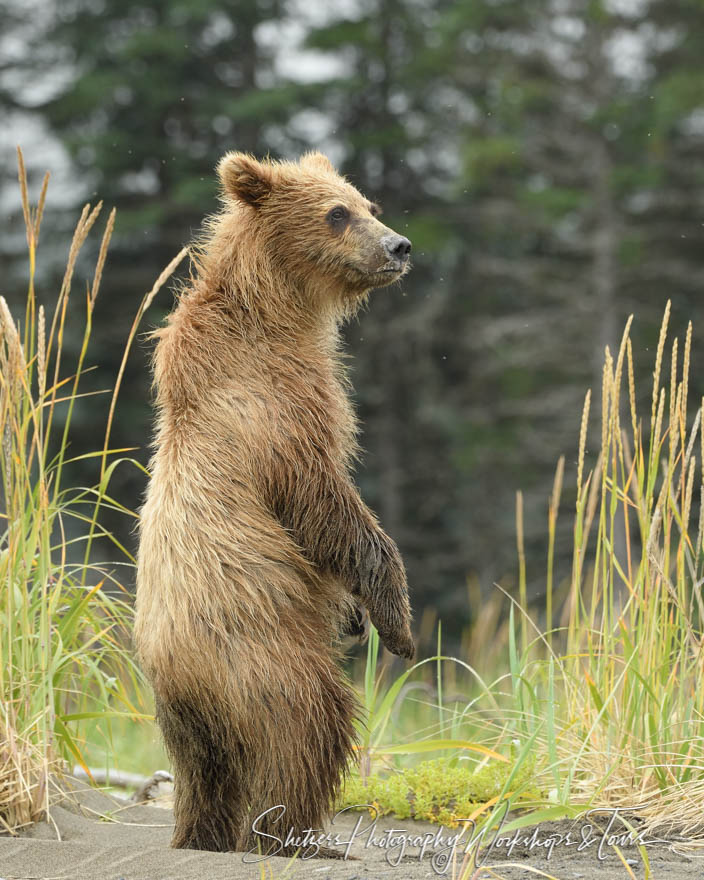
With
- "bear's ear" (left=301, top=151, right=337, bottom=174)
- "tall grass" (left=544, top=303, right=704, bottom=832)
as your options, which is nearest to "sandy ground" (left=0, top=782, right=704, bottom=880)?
"tall grass" (left=544, top=303, right=704, bottom=832)

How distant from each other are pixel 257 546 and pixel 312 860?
0.95 metres

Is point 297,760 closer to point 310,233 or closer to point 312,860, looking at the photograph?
point 312,860

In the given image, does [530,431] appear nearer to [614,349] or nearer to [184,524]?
[614,349]

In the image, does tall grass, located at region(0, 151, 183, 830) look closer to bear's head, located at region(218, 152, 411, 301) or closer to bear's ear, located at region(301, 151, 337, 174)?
bear's head, located at region(218, 152, 411, 301)

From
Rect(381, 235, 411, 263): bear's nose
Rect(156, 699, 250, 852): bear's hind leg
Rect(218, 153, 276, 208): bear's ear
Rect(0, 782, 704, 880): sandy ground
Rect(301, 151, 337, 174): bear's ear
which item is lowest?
Rect(0, 782, 704, 880): sandy ground

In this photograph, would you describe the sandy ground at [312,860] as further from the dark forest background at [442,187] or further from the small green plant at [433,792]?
the dark forest background at [442,187]

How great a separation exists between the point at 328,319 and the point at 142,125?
13.7 meters

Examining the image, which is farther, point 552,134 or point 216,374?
point 552,134

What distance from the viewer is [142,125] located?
1688 centimetres

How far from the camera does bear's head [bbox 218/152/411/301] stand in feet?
13.4

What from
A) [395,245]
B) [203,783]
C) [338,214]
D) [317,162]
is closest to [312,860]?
[203,783]

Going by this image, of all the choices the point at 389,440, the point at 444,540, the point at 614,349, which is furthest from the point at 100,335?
the point at 614,349

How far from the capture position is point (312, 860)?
10.9ft

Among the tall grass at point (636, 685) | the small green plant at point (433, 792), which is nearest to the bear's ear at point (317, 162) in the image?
the tall grass at point (636, 685)
